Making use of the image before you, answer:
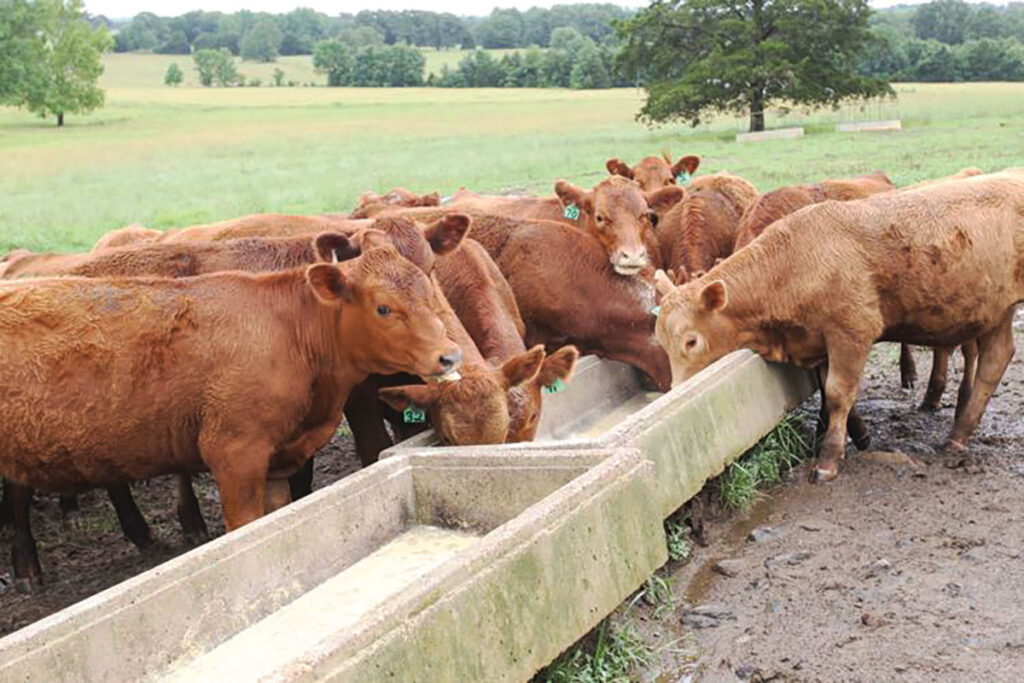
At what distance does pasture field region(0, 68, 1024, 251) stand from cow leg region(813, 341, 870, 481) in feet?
51.0

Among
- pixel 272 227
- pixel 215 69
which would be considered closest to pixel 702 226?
pixel 272 227

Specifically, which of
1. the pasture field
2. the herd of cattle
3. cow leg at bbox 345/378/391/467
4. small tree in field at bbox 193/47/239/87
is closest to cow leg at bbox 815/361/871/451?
the herd of cattle

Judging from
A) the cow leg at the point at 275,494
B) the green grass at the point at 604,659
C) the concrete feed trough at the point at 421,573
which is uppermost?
the concrete feed trough at the point at 421,573

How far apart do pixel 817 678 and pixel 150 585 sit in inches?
101

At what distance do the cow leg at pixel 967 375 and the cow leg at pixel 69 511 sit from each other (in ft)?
18.5

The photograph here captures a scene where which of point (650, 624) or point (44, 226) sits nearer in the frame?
point (650, 624)

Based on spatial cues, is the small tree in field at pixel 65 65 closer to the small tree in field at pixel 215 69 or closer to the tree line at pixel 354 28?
the small tree in field at pixel 215 69

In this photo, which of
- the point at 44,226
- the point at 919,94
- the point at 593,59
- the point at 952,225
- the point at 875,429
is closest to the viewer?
the point at 952,225

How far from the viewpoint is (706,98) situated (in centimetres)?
4344

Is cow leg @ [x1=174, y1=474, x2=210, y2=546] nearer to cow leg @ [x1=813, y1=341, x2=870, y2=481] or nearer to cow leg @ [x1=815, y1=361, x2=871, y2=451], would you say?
Answer: cow leg @ [x1=813, y1=341, x2=870, y2=481]

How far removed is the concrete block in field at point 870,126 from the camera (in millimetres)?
40250

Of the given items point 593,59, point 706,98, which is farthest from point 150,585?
point 593,59

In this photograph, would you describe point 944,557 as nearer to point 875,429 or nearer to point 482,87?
point 875,429

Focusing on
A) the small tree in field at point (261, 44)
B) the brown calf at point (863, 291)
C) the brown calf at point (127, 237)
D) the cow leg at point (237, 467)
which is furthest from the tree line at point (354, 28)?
the cow leg at point (237, 467)
